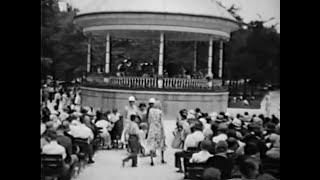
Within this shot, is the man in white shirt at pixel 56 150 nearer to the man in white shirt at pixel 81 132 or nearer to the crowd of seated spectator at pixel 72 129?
the crowd of seated spectator at pixel 72 129

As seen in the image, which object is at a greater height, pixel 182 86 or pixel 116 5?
pixel 116 5

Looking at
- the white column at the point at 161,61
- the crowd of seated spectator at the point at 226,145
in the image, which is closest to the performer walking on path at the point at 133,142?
the crowd of seated spectator at the point at 226,145

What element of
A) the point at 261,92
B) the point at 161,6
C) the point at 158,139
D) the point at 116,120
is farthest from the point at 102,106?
the point at 261,92

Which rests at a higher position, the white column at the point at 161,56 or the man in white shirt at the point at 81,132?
the white column at the point at 161,56

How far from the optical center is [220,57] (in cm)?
555

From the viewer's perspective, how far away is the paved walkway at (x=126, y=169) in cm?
544

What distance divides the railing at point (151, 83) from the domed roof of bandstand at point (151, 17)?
0.39 m

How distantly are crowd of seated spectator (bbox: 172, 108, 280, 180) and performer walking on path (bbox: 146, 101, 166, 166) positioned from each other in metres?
0.12

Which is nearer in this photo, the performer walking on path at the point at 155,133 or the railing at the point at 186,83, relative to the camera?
the performer walking on path at the point at 155,133

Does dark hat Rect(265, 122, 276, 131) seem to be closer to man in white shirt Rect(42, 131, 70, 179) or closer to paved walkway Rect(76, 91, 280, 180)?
paved walkway Rect(76, 91, 280, 180)

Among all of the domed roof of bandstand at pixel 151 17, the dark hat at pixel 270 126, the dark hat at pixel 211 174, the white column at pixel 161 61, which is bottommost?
the dark hat at pixel 211 174

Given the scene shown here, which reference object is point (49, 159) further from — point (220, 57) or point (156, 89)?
point (220, 57)
